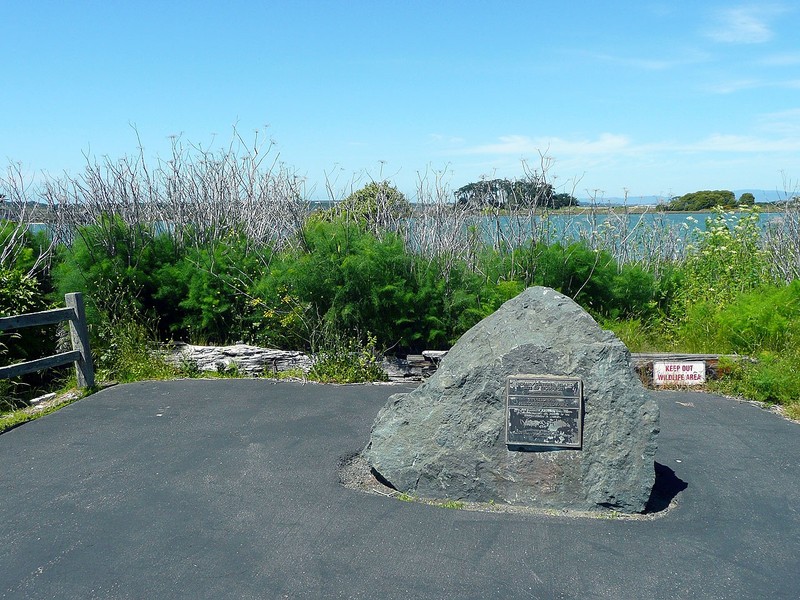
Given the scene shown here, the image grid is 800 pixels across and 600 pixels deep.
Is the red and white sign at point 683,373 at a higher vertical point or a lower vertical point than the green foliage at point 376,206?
lower

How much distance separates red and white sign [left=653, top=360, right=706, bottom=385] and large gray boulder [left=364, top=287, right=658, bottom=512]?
4119 millimetres

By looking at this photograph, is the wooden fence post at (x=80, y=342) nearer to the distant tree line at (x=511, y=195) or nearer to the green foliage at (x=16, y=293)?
the green foliage at (x=16, y=293)

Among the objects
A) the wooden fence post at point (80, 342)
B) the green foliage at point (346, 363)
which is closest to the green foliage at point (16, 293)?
the wooden fence post at point (80, 342)

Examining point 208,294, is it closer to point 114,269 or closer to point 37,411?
point 114,269

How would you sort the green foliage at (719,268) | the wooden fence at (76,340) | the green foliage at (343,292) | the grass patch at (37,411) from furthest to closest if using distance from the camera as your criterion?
the green foliage at (719,268) < the green foliage at (343,292) < the wooden fence at (76,340) < the grass patch at (37,411)

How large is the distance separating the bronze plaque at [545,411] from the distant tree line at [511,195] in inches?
237

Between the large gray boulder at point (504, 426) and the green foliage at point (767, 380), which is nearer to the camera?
the large gray boulder at point (504, 426)

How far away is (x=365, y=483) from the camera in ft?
19.2

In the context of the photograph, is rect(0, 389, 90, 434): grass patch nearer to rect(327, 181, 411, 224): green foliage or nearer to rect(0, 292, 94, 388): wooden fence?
rect(0, 292, 94, 388): wooden fence

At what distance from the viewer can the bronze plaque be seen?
5289mm

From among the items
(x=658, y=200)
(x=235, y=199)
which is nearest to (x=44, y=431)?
(x=235, y=199)

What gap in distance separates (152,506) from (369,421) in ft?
8.75

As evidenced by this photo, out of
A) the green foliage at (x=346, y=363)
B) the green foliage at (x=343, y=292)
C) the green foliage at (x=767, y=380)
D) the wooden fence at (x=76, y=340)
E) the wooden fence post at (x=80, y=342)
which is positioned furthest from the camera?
the green foliage at (x=343, y=292)

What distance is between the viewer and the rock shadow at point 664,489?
540cm
